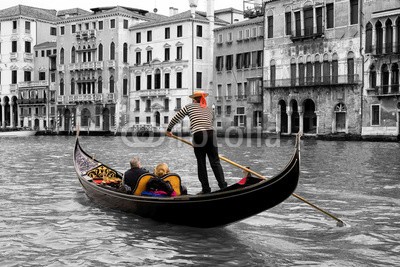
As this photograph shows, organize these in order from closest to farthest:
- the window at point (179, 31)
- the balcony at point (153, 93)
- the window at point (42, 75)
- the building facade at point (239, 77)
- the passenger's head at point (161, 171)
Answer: the passenger's head at point (161, 171), the building facade at point (239, 77), the window at point (179, 31), the balcony at point (153, 93), the window at point (42, 75)

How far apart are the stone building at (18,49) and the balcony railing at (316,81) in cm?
2331

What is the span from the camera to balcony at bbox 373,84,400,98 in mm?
30069

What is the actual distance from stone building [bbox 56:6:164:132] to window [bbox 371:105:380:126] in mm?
20386

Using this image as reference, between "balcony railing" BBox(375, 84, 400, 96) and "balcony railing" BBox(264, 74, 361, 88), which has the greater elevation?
"balcony railing" BBox(264, 74, 361, 88)

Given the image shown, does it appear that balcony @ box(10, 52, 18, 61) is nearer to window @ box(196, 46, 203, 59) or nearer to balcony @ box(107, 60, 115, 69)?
balcony @ box(107, 60, 115, 69)

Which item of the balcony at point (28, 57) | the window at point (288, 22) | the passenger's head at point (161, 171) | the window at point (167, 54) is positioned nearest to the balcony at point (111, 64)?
the window at point (167, 54)

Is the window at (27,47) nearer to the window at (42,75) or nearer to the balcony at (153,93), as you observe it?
the window at (42,75)

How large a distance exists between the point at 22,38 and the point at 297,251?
49.6m

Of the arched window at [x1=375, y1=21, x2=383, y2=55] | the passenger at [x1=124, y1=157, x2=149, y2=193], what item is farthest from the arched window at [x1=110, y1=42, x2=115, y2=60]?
the passenger at [x1=124, y1=157, x2=149, y2=193]

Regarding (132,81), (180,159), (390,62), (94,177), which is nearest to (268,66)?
(390,62)

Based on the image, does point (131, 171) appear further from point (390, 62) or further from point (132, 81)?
point (132, 81)

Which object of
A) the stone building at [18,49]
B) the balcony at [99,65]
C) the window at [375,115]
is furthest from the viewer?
the stone building at [18,49]

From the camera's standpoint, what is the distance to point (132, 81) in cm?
4628

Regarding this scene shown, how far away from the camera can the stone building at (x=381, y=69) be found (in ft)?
99.0
